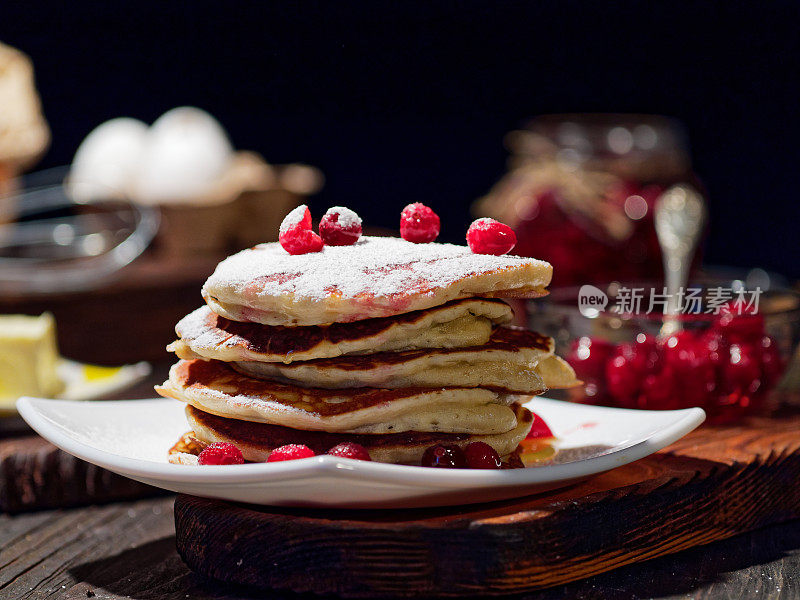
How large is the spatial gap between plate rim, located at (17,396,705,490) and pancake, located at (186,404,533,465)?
0.12 metres

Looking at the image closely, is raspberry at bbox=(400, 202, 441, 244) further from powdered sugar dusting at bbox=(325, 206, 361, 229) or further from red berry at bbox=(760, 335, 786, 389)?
red berry at bbox=(760, 335, 786, 389)

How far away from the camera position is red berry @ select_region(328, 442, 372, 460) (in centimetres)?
120

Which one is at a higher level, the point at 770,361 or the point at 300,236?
the point at 300,236

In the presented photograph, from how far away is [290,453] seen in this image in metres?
1.21

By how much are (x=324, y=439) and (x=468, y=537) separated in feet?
0.82

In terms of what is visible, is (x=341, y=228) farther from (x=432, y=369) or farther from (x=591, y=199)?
(x=591, y=199)

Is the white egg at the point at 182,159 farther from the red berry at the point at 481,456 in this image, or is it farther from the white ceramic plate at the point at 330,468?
the red berry at the point at 481,456

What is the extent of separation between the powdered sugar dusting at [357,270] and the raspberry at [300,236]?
1 centimetres

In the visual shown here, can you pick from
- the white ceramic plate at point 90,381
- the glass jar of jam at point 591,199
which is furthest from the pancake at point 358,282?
the glass jar of jam at point 591,199

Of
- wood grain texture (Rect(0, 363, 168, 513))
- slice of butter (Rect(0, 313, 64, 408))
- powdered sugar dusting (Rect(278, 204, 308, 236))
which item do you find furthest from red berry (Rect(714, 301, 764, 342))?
slice of butter (Rect(0, 313, 64, 408))

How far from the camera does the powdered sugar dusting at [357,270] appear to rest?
1.24m

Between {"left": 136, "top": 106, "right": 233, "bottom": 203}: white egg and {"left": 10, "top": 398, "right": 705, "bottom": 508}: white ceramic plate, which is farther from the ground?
{"left": 136, "top": 106, "right": 233, "bottom": 203}: white egg

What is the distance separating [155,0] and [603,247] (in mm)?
2710

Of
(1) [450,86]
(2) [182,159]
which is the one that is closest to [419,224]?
(2) [182,159]
